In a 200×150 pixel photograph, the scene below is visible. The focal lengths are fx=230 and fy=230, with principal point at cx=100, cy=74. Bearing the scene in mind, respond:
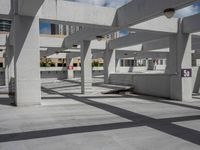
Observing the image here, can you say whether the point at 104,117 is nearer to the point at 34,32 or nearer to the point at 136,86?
the point at 34,32

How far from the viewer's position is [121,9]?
1079cm

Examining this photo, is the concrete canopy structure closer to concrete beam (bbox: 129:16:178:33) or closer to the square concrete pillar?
concrete beam (bbox: 129:16:178:33)

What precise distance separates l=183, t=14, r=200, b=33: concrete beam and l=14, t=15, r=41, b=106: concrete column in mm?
7446

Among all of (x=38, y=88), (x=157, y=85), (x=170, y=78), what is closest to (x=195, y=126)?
(x=38, y=88)

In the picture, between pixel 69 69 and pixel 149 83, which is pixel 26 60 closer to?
pixel 149 83

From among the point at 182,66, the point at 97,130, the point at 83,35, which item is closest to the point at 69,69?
the point at 83,35

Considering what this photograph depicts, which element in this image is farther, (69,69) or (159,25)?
(69,69)

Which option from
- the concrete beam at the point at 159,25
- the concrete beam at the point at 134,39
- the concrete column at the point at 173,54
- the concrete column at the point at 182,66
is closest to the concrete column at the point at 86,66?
the concrete beam at the point at 134,39

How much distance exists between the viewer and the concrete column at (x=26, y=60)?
9.23m

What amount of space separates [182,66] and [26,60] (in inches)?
310

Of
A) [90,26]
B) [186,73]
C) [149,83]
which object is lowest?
[149,83]

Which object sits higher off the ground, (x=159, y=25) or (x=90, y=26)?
(x=159, y=25)

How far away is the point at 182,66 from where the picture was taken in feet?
39.8

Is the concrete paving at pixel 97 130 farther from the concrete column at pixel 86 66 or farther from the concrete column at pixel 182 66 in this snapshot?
the concrete column at pixel 86 66
